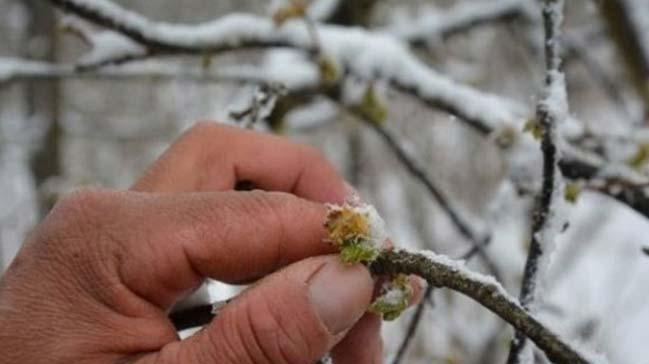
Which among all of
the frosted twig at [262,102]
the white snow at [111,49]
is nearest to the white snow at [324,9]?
the white snow at [111,49]

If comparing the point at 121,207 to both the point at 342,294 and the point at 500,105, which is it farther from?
the point at 500,105

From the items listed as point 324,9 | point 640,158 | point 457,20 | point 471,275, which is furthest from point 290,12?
point 457,20

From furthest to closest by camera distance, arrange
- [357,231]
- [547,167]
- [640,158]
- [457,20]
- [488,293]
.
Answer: [457,20] < [640,158] < [547,167] < [357,231] < [488,293]

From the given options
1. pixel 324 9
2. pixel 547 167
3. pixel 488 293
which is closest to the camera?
pixel 488 293

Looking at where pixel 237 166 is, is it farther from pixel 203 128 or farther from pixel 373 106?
pixel 373 106

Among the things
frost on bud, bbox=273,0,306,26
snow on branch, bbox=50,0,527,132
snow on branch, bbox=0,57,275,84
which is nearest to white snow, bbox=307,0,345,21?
snow on branch, bbox=0,57,275,84

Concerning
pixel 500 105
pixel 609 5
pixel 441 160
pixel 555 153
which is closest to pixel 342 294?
pixel 555 153
